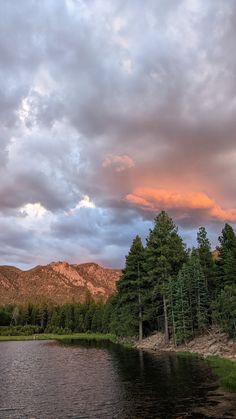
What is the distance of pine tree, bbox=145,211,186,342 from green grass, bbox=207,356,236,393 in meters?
23.8

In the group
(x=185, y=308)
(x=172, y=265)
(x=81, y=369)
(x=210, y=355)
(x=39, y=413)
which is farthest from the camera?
A: (x=172, y=265)

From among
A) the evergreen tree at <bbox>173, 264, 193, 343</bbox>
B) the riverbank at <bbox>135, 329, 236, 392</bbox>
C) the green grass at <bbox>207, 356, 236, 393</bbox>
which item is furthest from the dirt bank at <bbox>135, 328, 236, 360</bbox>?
the green grass at <bbox>207, 356, 236, 393</bbox>

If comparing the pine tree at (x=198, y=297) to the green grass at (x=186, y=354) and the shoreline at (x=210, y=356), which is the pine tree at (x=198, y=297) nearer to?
the shoreline at (x=210, y=356)

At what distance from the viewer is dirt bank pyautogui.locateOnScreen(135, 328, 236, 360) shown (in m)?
51.2

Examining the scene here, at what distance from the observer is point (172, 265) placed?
76688 millimetres

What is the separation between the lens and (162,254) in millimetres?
74250

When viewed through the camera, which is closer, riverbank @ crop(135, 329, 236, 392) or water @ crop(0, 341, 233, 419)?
water @ crop(0, 341, 233, 419)

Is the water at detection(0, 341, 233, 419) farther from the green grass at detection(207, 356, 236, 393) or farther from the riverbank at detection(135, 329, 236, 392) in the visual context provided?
the riverbank at detection(135, 329, 236, 392)

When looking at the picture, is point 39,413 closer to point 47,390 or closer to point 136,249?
point 47,390

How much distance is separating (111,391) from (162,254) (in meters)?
43.1

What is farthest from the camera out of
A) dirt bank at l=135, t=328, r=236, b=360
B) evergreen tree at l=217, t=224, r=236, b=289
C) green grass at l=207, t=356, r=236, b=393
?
evergreen tree at l=217, t=224, r=236, b=289

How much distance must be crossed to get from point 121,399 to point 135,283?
5144cm

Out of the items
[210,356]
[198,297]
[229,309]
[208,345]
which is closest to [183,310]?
[198,297]

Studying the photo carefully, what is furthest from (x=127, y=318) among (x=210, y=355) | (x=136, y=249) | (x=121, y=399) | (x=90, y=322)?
(x=90, y=322)
